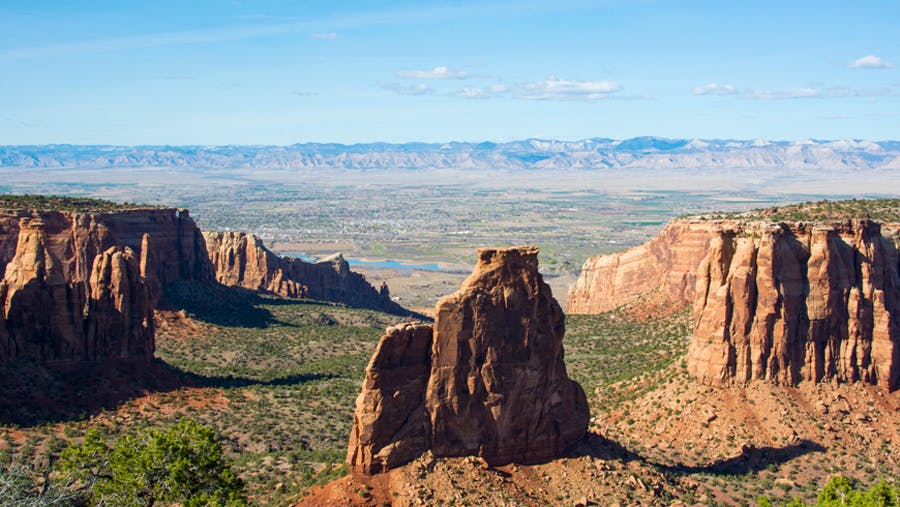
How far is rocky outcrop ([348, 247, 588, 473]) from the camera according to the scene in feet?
136

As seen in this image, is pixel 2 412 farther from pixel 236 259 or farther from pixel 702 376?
pixel 236 259

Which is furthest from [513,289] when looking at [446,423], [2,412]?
[2,412]

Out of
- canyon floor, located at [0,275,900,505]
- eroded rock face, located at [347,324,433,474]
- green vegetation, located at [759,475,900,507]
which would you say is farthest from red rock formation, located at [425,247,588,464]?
green vegetation, located at [759,475,900,507]

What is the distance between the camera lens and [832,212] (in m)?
72.8

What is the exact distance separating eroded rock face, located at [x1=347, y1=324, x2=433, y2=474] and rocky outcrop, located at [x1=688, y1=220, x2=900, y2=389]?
22.0m

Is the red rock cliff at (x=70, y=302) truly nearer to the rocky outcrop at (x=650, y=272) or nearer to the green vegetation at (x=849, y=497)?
the rocky outcrop at (x=650, y=272)

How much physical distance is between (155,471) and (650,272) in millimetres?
63972

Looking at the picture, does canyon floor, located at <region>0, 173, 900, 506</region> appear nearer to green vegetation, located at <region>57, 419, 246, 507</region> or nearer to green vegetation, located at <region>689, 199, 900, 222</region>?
green vegetation, located at <region>57, 419, 246, 507</region>

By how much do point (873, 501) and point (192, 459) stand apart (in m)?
25.1

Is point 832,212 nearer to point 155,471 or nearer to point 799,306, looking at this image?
point 799,306

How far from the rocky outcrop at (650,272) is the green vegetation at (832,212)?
420 centimetres

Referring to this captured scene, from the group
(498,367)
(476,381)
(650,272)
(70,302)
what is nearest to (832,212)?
(650,272)

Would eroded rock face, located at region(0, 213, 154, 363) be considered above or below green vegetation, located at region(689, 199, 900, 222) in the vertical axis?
below

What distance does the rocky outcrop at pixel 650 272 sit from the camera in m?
83.8
